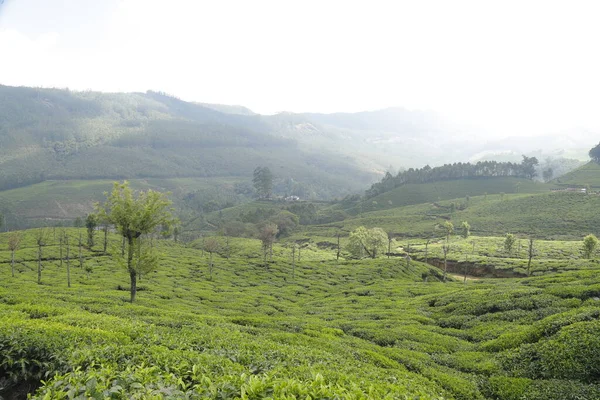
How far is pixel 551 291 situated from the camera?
3162 cm

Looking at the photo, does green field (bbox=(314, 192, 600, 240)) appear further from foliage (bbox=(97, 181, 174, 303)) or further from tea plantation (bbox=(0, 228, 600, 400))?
foliage (bbox=(97, 181, 174, 303))

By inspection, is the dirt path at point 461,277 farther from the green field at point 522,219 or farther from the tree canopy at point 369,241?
the green field at point 522,219

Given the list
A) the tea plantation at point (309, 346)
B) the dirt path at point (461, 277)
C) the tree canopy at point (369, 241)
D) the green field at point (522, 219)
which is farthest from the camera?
the green field at point (522, 219)

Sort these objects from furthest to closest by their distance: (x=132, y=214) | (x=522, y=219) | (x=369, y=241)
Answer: (x=522, y=219) < (x=369, y=241) < (x=132, y=214)

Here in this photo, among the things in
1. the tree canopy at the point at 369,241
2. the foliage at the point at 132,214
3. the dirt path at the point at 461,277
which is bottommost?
the dirt path at the point at 461,277

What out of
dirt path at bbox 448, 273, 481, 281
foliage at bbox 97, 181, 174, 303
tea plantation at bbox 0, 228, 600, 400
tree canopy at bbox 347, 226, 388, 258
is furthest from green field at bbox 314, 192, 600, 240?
foliage at bbox 97, 181, 174, 303

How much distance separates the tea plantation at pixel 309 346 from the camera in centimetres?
915

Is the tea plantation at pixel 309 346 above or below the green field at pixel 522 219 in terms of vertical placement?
above

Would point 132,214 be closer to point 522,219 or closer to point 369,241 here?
point 369,241

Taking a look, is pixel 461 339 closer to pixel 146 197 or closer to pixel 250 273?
pixel 146 197

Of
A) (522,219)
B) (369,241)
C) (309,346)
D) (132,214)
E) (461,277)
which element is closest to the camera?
(309,346)

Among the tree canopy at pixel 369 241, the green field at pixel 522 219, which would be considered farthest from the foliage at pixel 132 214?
the green field at pixel 522 219

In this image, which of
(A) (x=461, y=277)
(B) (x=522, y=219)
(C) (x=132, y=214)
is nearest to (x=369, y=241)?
(A) (x=461, y=277)

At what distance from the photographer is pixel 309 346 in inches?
811
